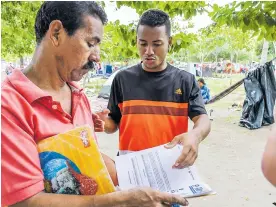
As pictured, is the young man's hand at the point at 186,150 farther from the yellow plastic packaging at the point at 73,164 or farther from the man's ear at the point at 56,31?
the man's ear at the point at 56,31

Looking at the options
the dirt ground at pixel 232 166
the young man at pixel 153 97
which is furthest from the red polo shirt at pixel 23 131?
the dirt ground at pixel 232 166

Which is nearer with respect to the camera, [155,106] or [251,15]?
[155,106]

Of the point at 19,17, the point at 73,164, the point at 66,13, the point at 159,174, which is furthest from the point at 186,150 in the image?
the point at 19,17

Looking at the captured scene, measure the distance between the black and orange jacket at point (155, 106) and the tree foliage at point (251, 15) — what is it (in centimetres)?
88

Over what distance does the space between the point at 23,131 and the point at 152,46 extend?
1328mm

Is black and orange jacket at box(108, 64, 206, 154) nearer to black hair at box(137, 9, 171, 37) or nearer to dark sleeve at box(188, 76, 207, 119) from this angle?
dark sleeve at box(188, 76, 207, 119)

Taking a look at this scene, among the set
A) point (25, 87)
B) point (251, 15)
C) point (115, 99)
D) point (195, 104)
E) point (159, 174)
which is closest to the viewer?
point (25, 87)

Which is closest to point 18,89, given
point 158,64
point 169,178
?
point 169,178

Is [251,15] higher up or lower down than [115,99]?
higher up

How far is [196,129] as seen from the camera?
177 cm

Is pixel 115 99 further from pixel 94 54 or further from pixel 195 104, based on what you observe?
pixel 94 54

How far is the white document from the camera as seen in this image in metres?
1.31

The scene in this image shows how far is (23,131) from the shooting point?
101cm

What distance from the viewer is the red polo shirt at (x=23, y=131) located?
0.98 metres
